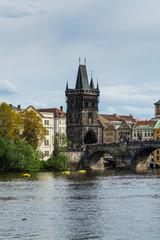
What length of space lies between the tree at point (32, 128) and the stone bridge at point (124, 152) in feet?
72.1

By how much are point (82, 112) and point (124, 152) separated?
90.4 feet

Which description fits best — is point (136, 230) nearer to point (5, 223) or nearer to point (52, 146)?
point (5, 223)

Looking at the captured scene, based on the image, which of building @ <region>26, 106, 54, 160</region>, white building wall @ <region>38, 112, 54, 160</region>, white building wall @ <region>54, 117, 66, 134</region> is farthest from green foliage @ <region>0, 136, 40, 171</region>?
white building wall @ <region>54, 117, 66, 134</region>

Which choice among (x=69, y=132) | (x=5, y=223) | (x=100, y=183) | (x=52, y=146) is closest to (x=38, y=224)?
(x=5, y=223)

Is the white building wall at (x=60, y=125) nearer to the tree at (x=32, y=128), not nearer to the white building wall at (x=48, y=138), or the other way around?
the white building wall at (x=48, y=138)

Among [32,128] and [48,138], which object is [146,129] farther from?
[32,128]

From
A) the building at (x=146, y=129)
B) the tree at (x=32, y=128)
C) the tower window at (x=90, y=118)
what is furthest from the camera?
the building at (x=146, y=129)

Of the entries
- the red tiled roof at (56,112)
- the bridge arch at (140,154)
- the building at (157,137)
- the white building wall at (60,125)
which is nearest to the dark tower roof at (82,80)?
the red tiled roof at (56,112)

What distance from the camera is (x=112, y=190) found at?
88.6m

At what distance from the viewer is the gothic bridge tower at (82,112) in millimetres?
175500

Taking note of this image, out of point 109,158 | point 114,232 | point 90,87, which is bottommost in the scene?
point 114,232

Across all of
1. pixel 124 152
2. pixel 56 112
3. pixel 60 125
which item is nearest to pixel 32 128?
pixel 124 152

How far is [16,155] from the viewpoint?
123 metres

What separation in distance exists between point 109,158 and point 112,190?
323 ft
